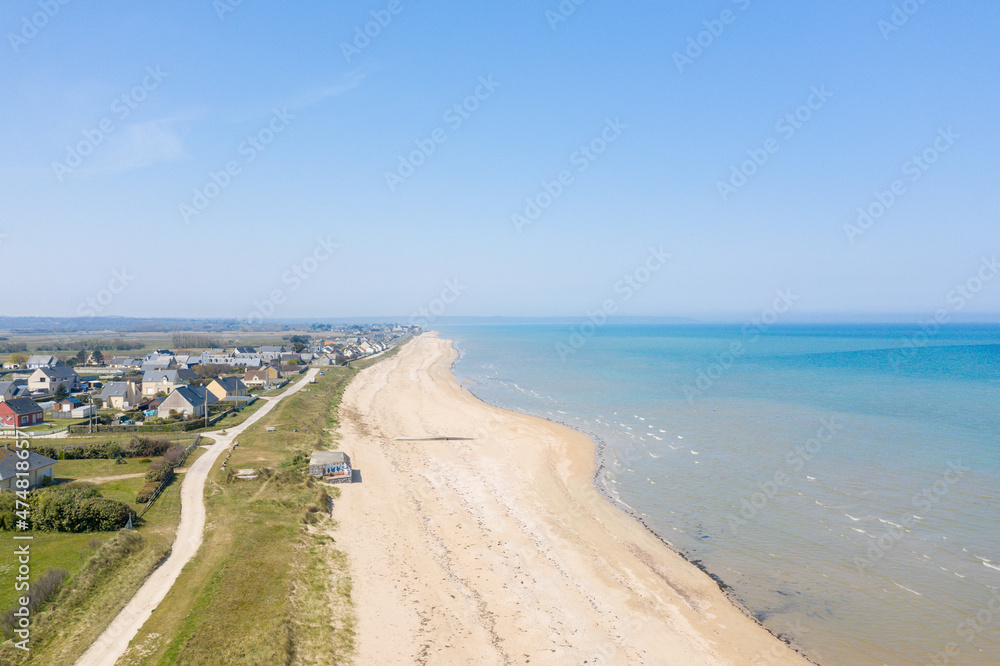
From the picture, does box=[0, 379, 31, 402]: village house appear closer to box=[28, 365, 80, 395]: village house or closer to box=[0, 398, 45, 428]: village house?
box=[28, 365, 80, 395]: village house

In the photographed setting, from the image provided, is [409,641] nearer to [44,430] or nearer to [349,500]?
[349,500]

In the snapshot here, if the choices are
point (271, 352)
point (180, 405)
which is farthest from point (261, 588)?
point (271, 352)

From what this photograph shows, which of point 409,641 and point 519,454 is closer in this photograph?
point 409,641

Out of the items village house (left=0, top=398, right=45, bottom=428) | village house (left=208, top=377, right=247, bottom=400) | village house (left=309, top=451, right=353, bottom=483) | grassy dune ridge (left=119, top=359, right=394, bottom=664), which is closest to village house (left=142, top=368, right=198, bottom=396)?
village house (left=208, top=377, right=247, bottom=400)

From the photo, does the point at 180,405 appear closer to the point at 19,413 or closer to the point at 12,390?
the point at 19,413

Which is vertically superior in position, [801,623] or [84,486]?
[84,486]

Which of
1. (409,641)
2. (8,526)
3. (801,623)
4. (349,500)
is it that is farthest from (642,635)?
(8,526)

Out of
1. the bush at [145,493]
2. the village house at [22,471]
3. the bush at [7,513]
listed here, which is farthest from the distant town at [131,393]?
the bush at [7,513]
